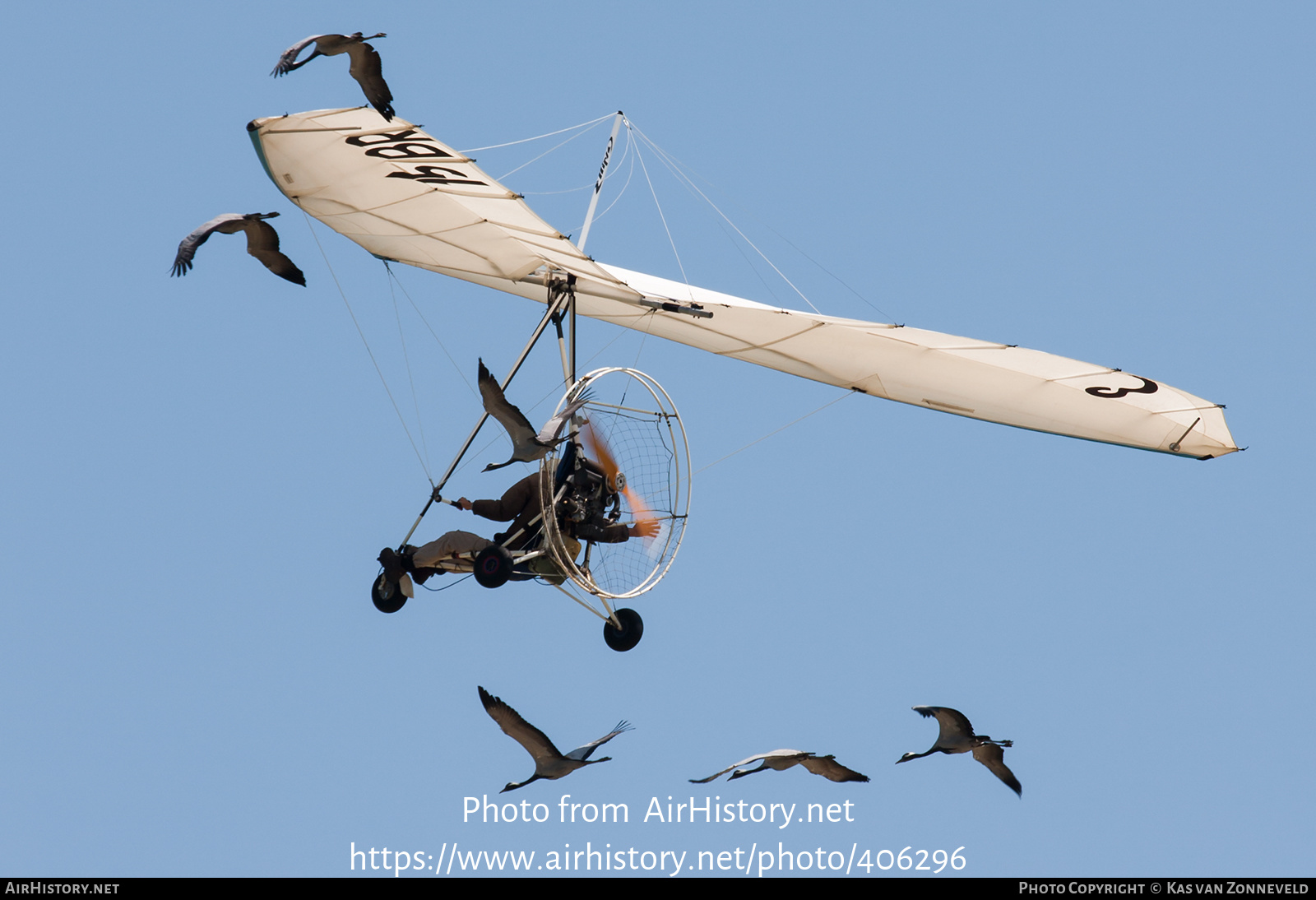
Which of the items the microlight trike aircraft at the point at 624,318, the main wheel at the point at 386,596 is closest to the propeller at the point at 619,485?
the microlight trike aircraft at the point at 624,318

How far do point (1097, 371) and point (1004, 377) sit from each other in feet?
3.77

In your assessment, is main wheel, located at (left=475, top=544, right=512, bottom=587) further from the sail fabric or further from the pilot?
the sail fabric

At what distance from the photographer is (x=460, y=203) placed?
24.8 m

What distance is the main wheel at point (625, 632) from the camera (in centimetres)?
2567

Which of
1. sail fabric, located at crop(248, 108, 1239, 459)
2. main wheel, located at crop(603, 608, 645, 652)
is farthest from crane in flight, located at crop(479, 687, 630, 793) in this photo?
sail fabric, located at crop(248, 108, 1239, 459)

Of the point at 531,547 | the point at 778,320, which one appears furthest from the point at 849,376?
the point at 531,547

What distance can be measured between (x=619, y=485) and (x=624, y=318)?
3.66 meters

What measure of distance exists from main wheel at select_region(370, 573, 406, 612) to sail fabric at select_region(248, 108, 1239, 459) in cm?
396

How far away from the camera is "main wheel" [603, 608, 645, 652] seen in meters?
25.7

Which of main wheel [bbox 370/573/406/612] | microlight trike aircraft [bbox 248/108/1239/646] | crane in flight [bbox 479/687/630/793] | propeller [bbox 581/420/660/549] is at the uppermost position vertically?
microlight trike aircraft [bbox 248/108/1239/646]

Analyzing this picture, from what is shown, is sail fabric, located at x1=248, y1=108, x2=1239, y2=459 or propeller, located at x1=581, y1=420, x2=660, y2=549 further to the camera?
propeller, located at x1=581, y1=420, x2=660, y2=549

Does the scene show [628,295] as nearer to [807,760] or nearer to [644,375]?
[644,375]

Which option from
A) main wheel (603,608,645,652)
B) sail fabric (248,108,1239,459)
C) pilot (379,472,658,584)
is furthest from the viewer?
main wheel (603,608,645,652)

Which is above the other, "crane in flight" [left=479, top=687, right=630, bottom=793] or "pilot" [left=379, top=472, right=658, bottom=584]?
"pilot" [left=379, top=472, right=658, bottom=584]
